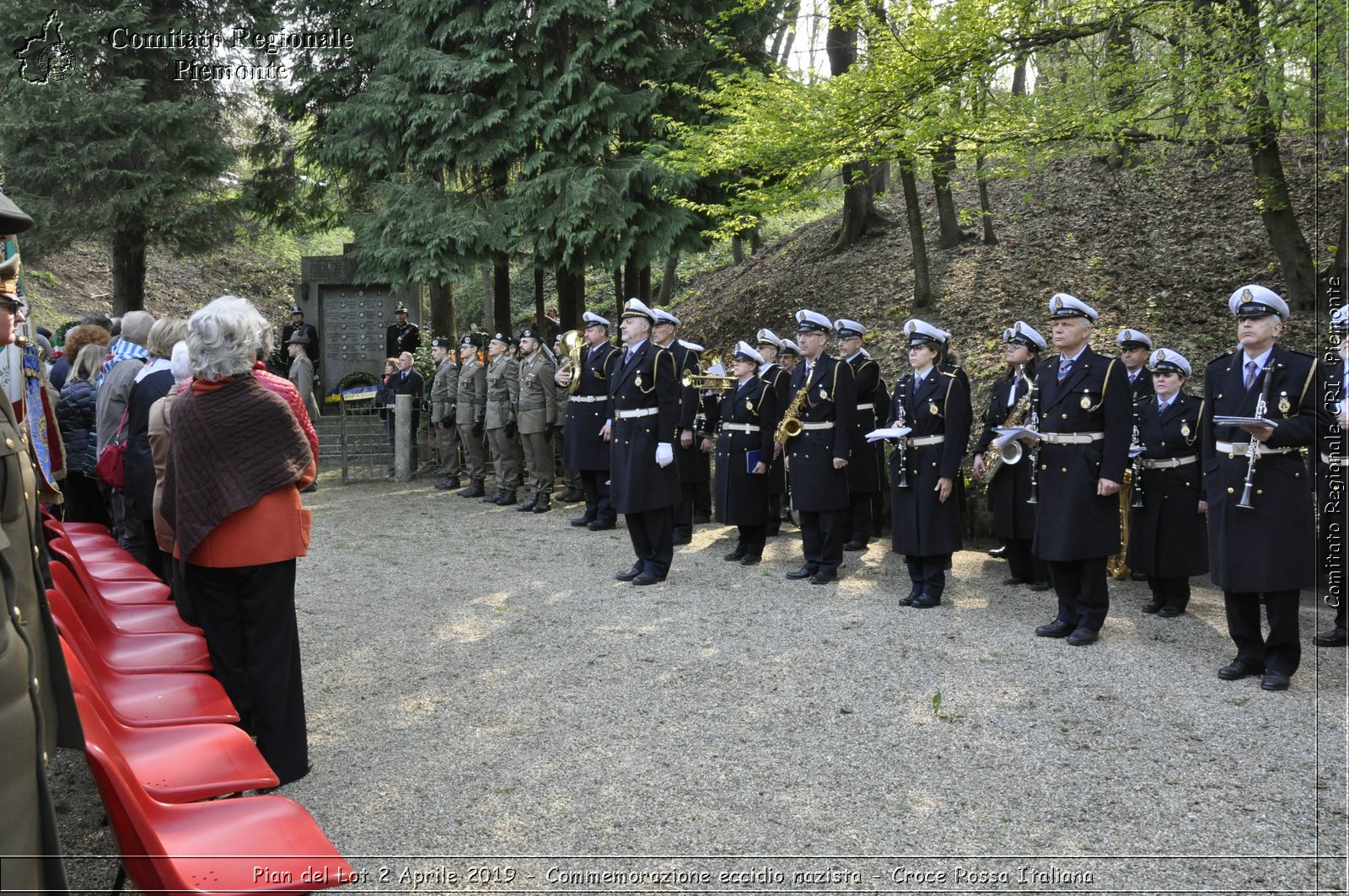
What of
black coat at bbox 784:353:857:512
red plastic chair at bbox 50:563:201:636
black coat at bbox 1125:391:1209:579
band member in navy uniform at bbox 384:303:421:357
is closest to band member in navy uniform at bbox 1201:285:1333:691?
black coat at bbox 1125:391:1209:579

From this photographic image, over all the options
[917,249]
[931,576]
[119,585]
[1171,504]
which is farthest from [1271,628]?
[917,249]

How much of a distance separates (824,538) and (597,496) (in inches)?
131

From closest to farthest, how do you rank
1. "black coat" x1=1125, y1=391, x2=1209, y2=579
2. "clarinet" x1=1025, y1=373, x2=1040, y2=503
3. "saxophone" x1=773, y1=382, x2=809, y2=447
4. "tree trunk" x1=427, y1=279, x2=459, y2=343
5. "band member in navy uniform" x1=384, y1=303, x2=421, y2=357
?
"clarinet" x1=1025, y1=373, x2=1040, y2=503, "black coat" x1=1125, y1=391, x2=1209, y2=579, "saxophone" x1=773, y1=382, x2=809, y2=447, "band member in navy uniform" x1=384, y1=303, x2=421, y2=357, "tree trunk" x1=427, y1=279, x2=459, y2=343

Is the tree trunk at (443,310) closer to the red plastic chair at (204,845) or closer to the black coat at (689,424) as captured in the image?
the black coat at (689,424)

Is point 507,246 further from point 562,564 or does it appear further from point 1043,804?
point 1043,804

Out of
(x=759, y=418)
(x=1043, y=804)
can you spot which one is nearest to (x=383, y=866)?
(x=1043, y=804)

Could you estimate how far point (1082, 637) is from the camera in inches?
255

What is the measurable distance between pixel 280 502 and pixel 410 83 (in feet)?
44.2

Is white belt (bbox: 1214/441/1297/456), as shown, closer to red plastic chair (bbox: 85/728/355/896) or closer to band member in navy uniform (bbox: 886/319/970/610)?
band member in navy uniform (bbox: 886/319/970/610)

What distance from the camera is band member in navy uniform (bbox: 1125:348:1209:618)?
23.5 feet

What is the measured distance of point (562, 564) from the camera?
29.8 ft

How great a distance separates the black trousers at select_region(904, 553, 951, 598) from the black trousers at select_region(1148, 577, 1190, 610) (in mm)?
1458

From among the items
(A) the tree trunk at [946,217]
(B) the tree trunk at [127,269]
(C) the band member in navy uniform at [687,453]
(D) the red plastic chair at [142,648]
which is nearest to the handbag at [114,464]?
(D) the red plastic chair at [142,648]

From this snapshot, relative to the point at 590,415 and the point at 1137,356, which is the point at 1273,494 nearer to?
the point at 1137,356
